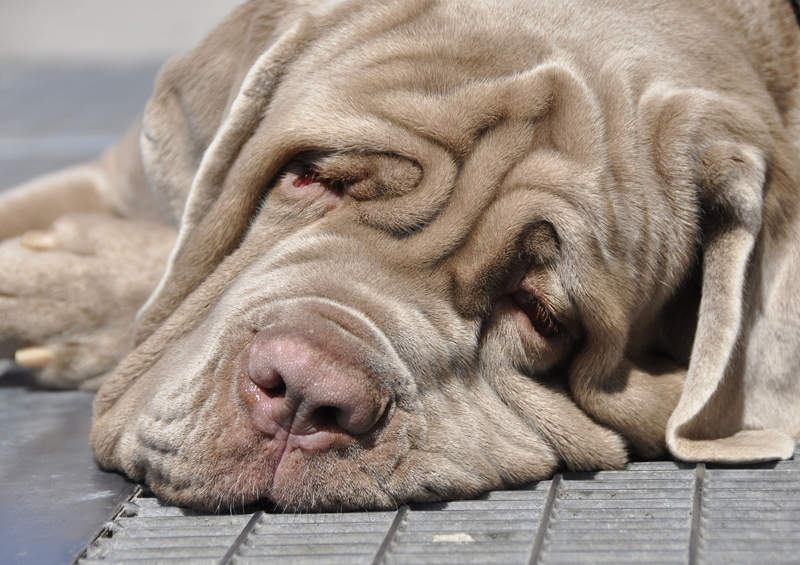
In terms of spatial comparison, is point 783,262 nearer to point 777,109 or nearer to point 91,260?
point 777,109

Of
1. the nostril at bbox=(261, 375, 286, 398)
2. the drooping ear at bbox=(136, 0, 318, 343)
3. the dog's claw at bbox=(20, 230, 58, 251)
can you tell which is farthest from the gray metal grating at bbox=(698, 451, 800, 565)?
the dog's claw at bbox=(20, 230, 58, 251)

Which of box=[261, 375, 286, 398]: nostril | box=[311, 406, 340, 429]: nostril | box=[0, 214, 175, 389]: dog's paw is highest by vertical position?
box=[261, 375, 286, 398]: nostril

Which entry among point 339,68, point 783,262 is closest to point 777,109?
point 783,262

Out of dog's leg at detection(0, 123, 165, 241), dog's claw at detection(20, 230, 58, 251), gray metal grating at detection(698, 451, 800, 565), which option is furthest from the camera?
dog's leg at detection(0, 123, 165, 241)

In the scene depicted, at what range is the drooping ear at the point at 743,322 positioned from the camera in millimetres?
2971

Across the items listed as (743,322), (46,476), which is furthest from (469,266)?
(46,476)

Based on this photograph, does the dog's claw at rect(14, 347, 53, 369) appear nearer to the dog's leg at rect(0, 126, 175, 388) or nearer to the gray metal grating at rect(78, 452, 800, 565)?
the dog's leg at rect(0, 126, 175, 388)

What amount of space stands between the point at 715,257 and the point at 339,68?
3.61 feet

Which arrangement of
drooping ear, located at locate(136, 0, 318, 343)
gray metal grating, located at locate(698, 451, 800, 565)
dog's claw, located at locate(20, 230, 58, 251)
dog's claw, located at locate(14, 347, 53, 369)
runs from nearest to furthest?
1. gray metal grating, located at locate(698, 451, 800, 565)
2. drooping ear, located at locate(136, 0, 318, 343)
3. dog's claw, located at locate(14, 347, 53, 369)
4. dog's claw, located at locate(20, 230, 58, 251)

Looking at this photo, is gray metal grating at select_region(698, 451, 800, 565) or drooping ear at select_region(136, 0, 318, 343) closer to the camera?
gray metal grating at select_region(698, 451, 800, 565)

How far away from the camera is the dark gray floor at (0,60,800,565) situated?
2.32 m

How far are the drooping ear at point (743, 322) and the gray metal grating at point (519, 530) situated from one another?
21 cm

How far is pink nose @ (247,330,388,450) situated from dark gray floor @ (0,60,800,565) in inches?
8.0

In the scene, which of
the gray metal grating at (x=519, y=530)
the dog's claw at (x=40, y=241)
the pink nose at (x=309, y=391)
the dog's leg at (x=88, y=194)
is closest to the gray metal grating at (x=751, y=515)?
the gray metal grating at (x=519, y=530)
